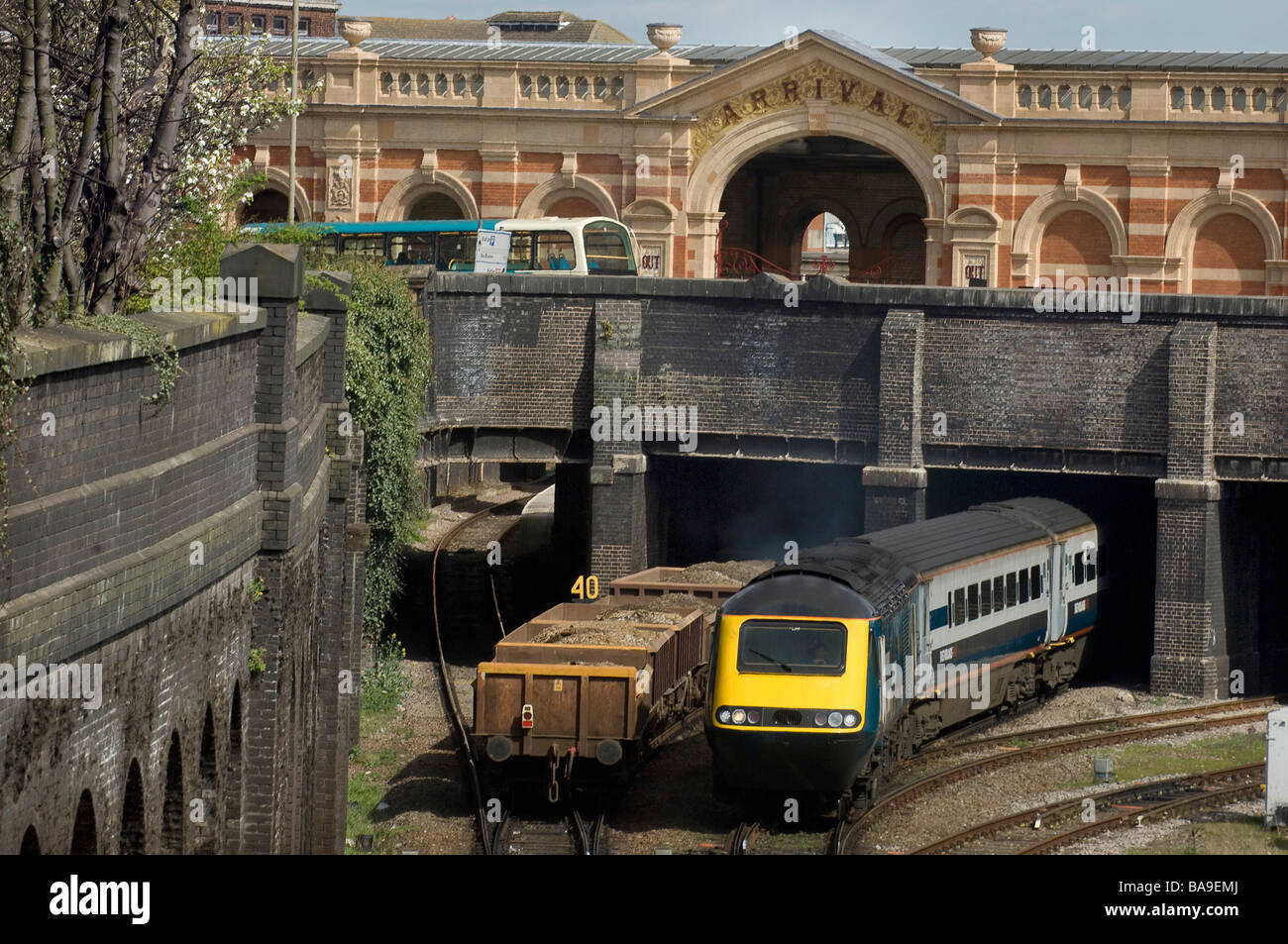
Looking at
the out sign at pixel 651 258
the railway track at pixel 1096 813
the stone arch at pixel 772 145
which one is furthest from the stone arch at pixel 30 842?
the out sign at pixel 651 258

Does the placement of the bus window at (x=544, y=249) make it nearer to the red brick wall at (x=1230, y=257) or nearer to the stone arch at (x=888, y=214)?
the red brick wall at (x=1230, y=257)

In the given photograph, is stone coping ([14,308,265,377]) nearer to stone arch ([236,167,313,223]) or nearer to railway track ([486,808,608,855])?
railway track ([486,808,608,855])

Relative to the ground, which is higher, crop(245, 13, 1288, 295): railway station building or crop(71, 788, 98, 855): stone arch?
crop(245, 13, 1288, 295): railway station building

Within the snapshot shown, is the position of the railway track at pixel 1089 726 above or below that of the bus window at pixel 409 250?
below

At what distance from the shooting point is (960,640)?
85.0 feet

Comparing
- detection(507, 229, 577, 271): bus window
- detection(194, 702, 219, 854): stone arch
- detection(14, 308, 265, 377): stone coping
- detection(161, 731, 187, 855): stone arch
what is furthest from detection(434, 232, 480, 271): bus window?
detection(161, 731, 187, 855): stone arch

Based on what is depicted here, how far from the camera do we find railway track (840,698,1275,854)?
22.7 m

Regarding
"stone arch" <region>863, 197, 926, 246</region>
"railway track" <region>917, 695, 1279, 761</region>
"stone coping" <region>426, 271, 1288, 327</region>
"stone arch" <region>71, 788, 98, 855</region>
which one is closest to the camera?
"stone arch" <region>71, 788, 98, 855</region>

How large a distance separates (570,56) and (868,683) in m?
28.9

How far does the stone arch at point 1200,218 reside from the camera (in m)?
41.2

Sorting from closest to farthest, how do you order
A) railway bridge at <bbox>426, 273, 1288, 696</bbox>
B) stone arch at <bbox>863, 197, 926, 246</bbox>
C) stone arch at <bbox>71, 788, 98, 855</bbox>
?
1. stone arch at <bbox>71, 788, 98, 855</bbox>
2. railway bridge at <bbox>426, 273, 1288, 696</bbox>
3. stone arch at <bbox>863, 197, 926, 246</bbox>

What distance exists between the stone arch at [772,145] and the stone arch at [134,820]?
1273 inches

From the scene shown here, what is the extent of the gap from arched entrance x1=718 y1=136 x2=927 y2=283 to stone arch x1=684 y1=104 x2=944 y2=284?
29.4 feet
